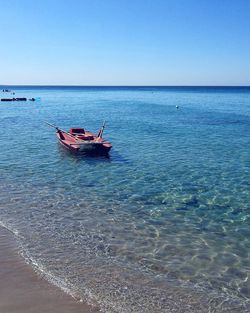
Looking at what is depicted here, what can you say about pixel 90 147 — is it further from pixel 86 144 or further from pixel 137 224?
pixel 137 224

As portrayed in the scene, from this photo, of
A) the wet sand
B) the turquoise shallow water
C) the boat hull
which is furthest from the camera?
the boat hull

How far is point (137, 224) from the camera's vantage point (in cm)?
1477

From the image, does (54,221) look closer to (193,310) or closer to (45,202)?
(45,202)

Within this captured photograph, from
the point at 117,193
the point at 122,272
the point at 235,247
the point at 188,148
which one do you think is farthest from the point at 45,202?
the point at 188,148

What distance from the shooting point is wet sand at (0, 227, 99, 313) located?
8.86 metres

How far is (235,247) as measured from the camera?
1295 centimetres

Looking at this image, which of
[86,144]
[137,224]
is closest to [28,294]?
[137,224]

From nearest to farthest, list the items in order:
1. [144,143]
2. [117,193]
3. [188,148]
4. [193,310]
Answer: [193,310], [117,193], [188,148], [144,143]

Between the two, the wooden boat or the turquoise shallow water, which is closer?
the turquoise shallow water

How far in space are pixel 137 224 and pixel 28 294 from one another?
20.1 feet

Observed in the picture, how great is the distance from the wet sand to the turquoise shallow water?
41 centimetres

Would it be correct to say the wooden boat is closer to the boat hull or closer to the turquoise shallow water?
the boat hull

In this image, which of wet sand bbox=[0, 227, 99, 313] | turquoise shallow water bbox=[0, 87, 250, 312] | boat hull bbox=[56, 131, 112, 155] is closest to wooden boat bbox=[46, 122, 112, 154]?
boat hull bbox=[56, 131, 112, 155]

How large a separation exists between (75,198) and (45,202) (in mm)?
1468
